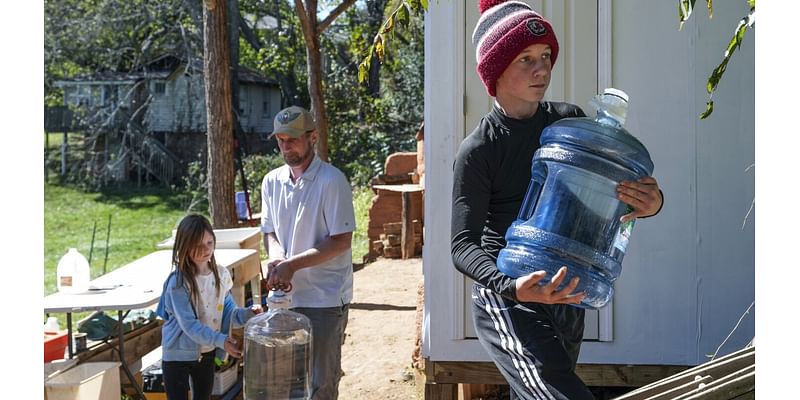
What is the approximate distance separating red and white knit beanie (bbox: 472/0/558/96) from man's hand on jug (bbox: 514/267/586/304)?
29.6 inches

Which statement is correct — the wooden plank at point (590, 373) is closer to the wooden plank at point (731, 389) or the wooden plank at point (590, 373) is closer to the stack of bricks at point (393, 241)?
the wooden plank at point (731, 389)

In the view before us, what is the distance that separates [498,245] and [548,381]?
0.50m

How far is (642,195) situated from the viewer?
2861 millimetres

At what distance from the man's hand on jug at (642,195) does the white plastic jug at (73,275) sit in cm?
410

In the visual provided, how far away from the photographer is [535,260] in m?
2.92

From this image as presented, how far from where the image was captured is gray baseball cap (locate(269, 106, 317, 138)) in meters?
5.02

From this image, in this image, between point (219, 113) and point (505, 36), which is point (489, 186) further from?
point (219, 113)

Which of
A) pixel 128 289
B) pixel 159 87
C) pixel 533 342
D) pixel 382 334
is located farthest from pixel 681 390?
pixel 159 87

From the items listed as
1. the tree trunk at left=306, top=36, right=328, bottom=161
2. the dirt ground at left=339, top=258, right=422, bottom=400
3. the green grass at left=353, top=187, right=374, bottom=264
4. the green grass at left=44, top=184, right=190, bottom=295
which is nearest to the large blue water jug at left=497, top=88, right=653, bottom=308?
the dirt ground at left=339, top=258, right=422, bottom=400

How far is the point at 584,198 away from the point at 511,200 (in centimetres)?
25

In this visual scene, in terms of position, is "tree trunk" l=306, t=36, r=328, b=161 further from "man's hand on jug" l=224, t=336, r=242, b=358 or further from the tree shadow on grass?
the tree shadow on grass

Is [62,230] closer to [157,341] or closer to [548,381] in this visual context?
[157,341]

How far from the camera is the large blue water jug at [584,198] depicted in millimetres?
2980

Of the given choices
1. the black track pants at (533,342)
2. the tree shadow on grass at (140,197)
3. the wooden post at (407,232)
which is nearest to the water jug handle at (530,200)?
the black track pants at (533,342)
